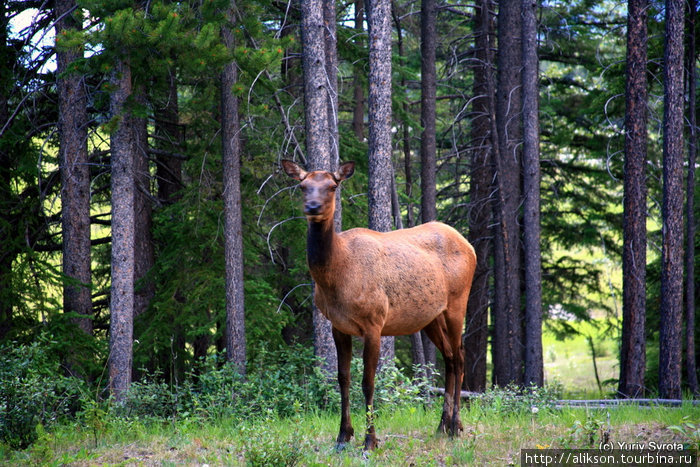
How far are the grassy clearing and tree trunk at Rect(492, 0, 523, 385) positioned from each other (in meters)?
6.95

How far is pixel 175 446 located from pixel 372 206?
5115 millimetres

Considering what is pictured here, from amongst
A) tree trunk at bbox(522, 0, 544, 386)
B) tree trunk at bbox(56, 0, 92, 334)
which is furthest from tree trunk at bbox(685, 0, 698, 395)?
tree trunk at bbox(56, 0, 92, 334)

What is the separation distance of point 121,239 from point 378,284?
17.1 feet

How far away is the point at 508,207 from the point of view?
16.9 meters

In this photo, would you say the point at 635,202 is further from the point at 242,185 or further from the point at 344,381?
the point at 242,185

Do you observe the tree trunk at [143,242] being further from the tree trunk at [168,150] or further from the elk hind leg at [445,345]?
the elk hind leg at [445,345]

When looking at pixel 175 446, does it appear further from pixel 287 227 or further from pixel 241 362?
pixel 287 227

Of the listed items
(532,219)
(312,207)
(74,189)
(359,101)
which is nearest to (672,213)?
(532,219)

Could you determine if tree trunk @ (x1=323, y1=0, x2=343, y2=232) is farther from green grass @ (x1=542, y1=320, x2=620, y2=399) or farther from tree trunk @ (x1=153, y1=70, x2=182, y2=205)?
green grass @ (x1=542, y1=320, x2=620, y2=399)

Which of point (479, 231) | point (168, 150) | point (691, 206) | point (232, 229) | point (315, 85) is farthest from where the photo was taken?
point (479, 231)

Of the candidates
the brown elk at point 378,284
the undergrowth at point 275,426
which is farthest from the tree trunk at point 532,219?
the brown elk at point 378,284

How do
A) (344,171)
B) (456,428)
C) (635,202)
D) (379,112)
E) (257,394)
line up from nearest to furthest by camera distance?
(344,171) < (456,428) < (257,394) < (379,112) < (635,202)

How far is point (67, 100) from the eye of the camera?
11.7m

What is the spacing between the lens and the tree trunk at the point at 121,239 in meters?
10.4
